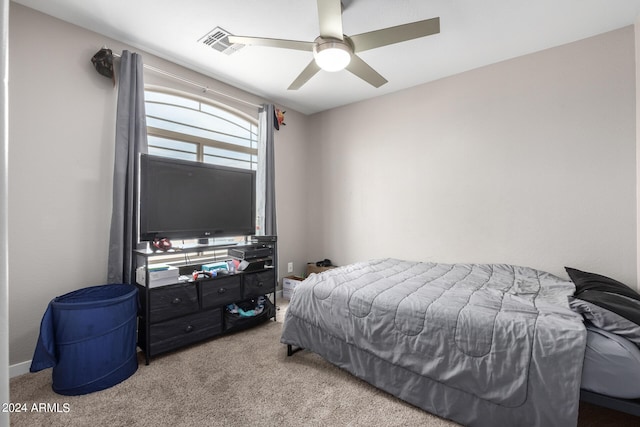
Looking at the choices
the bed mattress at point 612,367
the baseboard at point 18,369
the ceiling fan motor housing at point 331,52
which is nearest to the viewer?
the bed mattress at point 612,367

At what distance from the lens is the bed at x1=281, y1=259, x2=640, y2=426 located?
4.14 feet

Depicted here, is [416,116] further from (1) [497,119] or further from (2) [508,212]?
(2) [508,212]

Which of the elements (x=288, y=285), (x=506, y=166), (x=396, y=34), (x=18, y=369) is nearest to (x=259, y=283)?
(x=288, y=285)

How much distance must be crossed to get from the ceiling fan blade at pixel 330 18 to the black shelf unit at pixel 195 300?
6.47 feet

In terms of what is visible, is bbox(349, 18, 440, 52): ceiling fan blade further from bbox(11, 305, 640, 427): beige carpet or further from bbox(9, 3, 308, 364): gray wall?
bbox(11, 305, 640, 427): beige carpet

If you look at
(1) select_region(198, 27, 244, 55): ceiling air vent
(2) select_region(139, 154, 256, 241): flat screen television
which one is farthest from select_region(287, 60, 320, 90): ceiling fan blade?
(2) select_region(139, 154, 256, 241): flat screen television

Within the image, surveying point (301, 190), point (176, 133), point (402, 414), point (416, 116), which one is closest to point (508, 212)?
point (416, 116)

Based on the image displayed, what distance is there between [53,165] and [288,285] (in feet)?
8.60

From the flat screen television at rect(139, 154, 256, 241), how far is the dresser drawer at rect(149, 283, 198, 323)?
17.9 inches

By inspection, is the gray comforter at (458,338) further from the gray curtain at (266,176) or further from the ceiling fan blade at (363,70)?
the ceiling fan blade at (363,70)

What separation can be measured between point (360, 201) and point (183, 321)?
2.48 m

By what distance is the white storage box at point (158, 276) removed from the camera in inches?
83.4

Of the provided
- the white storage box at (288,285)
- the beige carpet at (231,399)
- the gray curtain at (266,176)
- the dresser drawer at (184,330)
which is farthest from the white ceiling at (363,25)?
the beige carpet at (231,399)

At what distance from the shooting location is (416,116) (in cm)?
325
